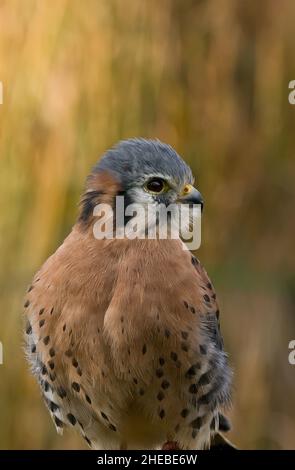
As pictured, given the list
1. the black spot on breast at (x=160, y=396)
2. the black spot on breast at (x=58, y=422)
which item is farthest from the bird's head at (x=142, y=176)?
the black spot on breast at (x=58, y=422)

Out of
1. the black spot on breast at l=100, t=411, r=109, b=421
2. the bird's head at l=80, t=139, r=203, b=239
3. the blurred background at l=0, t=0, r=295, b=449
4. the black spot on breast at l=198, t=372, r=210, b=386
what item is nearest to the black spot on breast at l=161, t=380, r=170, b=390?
the black spot on breast at l=198, t=372, r=210, b=386

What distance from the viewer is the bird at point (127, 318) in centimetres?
437

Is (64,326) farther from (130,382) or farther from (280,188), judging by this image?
(280,188)

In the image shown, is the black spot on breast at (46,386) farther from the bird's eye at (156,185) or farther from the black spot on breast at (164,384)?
the bird's eye at (156,185)

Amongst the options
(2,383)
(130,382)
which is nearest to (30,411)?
(2,383)

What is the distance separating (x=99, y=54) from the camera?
5.05 metres

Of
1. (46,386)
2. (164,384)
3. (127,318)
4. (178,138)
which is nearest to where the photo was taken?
(127,318)

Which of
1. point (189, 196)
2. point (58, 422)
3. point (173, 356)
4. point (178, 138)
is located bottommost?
point (58, 422)

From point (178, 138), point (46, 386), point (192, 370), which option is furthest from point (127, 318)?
point (178, 138)

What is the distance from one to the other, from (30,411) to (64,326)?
87cm

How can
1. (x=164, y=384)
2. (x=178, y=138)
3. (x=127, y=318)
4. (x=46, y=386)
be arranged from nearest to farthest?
1. (x=127, y=318)
2. (x=164, y=384)
3. (x=46, y=386)
4. (x=178, y=138)

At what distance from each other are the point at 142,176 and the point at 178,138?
0.84 m

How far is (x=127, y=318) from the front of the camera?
14.3 ft

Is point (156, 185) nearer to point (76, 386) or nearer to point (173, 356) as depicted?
point (173, 356)
